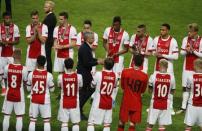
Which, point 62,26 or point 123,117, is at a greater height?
point 62,26

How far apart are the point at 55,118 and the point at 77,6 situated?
42.8 ft

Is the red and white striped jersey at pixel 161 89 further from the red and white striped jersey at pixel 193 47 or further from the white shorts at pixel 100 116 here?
the red and white striped jersey at pixel 193 47

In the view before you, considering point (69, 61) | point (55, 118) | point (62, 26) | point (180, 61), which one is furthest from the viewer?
point (180, 61)

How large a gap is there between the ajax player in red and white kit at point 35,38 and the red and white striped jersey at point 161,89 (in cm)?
419

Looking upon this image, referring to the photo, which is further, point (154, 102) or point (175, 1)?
point (175, 1)

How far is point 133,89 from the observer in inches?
513

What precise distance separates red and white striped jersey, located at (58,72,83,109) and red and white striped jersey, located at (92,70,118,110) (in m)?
0.43

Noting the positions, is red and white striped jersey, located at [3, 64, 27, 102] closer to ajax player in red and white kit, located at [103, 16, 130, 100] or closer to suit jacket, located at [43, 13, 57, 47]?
ajax player in red and white kit, located at [103, 16, 130, 100]

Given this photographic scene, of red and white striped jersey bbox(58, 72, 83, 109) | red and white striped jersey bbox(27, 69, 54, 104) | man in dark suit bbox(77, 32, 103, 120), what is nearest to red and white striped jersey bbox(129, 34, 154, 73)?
man in dark suit bbox(77, 32, 103, 120)

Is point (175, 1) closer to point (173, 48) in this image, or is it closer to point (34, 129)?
point (173, 48)

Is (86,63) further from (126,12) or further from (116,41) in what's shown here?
(126,12)

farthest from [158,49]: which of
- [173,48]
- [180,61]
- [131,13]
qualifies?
[131,13]

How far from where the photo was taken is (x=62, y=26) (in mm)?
16516

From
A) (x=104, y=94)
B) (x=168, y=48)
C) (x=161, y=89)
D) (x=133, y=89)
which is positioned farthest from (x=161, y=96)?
(x=168, y=48)
